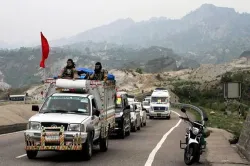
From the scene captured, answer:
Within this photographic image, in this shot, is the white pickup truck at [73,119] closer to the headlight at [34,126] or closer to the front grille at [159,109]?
the headlight at [34,126]

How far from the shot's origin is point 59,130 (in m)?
13.5

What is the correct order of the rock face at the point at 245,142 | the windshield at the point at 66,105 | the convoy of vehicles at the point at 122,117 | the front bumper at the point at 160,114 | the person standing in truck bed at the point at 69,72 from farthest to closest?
the front bumper at the point at 160,114 → the convoy of vehicles at the point at 122,117 → the person standing in truck bed at the point at 69,72 → the rock face at the point at 245,142 → the windshield at the point at 66,105

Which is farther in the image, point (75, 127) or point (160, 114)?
point (160, 114)

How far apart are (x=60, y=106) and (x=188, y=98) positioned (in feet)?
263

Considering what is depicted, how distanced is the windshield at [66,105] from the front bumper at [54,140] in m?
1.30

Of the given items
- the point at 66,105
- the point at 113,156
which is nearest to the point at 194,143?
the point at 113,156

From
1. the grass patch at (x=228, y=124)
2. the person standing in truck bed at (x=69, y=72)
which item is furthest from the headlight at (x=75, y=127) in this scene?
the grass patch at (x=228, y=124)

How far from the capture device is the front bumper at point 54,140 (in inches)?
528

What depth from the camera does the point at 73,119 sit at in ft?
45.3

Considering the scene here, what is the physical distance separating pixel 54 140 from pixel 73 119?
777 millimetres

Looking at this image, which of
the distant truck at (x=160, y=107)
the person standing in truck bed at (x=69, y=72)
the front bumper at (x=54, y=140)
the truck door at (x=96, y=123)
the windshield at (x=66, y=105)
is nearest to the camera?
the front bumper at (x=54, y=140)

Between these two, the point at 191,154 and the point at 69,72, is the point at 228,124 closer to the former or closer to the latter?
the point at 69,72

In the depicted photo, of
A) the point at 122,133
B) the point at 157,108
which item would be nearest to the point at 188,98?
the point at 157,108

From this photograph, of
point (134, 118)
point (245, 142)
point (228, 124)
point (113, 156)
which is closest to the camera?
point (113, 156)
